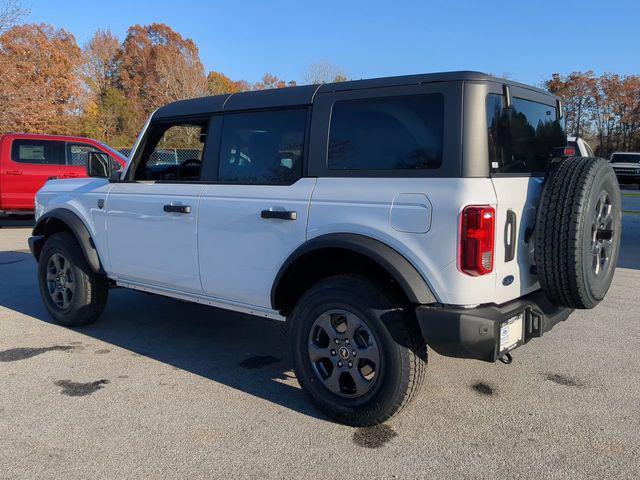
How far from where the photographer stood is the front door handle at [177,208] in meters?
4.09

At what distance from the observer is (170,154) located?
4.89 metres

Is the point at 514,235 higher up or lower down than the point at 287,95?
lower down

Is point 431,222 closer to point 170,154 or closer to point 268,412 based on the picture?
point 268,412

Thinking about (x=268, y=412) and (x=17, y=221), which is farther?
(x=17, y=221)

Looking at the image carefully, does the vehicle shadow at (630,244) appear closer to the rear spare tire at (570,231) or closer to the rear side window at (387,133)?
the rear spare tire at (570,231)

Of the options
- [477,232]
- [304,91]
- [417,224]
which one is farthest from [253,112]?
[477,232]

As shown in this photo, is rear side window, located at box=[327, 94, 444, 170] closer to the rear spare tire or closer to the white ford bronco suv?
the white ford bronco suv

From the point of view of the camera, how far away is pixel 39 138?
12680 millimetres

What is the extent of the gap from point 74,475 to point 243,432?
0.90 metres

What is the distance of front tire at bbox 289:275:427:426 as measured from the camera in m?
3.13

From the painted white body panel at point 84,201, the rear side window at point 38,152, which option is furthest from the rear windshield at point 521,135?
the rear side window at point 38,152

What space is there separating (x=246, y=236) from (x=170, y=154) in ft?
5.15

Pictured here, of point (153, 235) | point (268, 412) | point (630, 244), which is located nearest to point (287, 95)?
point (153, 235)

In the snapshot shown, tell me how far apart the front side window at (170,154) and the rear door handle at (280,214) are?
1068mm
